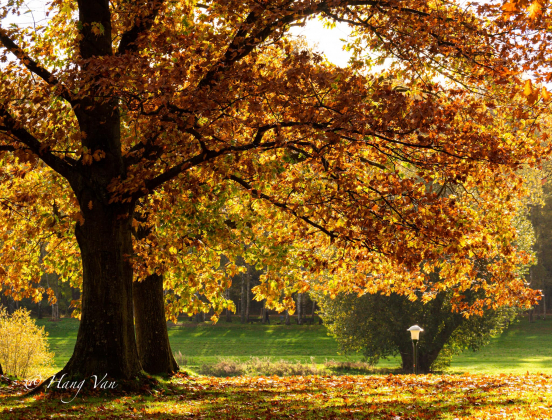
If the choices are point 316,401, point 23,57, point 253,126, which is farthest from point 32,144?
point 316,401

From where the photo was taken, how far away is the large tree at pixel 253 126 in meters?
8.38

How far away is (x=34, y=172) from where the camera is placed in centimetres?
1305

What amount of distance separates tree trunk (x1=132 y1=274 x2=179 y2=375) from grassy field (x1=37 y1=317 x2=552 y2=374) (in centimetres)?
1365

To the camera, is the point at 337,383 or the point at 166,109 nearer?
the point at 166,109

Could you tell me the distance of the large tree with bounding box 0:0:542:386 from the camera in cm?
838

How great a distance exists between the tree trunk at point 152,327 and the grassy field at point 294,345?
13.6m

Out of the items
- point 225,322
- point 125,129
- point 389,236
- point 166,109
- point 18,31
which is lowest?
point 225,322

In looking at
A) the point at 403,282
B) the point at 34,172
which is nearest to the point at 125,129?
the point at 34,172

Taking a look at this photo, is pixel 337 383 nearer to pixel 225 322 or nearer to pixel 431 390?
pixel 431 390

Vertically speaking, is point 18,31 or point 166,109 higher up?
point 18,31

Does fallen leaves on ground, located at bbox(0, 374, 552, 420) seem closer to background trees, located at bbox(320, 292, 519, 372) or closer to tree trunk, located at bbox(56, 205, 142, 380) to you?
tree trunk, located at bbox(56, 205, 142, 380)

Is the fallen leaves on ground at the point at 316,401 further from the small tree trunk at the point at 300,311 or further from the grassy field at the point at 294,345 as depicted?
the small tree trunk at the point at 300,311

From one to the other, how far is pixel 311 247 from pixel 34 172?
7.08 m

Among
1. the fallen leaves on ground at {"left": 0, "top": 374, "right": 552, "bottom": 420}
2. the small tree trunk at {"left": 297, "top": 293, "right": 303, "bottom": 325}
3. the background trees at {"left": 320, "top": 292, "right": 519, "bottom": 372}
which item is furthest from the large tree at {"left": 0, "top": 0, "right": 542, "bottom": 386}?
the small tree trunk at {"left": 297, "top": 293, "right": 303, "bottom": 325}
